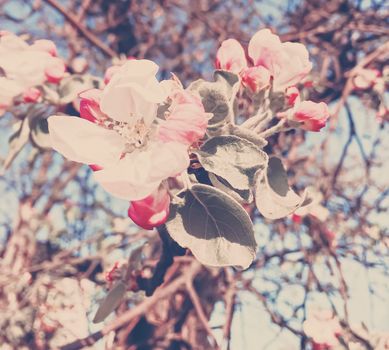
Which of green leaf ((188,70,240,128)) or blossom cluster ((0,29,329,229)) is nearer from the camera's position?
blossom cluster ((0,29,329,229))

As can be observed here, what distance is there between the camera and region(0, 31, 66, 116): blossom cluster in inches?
55.4

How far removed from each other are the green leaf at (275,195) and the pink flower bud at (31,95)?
745 mm

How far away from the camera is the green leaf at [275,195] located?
104cm

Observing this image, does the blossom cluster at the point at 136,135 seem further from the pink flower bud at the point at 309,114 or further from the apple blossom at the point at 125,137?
the pink flower bud at the point at 309,114

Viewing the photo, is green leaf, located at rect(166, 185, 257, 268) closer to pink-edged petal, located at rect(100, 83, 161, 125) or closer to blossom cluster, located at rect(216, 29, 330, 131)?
pink-edged petal, located at rect(100, 83, 161, 125)

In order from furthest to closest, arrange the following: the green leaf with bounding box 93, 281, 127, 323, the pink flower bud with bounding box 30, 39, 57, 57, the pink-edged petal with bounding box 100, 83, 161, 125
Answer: the pink flower bud with bounding box 30, 39, 57, 57
the green leaf with bounding box 93, 281, 127, 323
the pink-edged petal with bounding box 100, 83, 161, 125

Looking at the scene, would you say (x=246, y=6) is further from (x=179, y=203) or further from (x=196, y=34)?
(x=179, y=203)

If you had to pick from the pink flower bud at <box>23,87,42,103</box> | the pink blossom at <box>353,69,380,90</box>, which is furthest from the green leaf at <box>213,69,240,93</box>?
the pink blossom at <box>353,69,380,90</box>

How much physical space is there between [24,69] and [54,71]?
0.28 ft

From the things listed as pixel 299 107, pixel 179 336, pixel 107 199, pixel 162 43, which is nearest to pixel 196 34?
pixel 162 43

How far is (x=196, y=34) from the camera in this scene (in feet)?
12.8

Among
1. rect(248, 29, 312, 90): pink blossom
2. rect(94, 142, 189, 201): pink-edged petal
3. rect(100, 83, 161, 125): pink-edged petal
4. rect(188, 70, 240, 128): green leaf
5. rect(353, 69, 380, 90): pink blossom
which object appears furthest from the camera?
rect(353, 69, 380, 90): pink blossom

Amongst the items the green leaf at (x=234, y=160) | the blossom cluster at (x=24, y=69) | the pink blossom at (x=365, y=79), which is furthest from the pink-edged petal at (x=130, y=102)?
the pink blossom at (x=365, y=79)

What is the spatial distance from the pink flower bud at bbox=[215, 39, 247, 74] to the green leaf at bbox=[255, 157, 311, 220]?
0.24 meters
